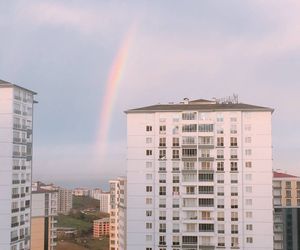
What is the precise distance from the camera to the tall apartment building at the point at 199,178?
2720 cm

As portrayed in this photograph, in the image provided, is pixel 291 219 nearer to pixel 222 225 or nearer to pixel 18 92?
pixel 222 225

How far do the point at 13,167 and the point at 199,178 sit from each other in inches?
419

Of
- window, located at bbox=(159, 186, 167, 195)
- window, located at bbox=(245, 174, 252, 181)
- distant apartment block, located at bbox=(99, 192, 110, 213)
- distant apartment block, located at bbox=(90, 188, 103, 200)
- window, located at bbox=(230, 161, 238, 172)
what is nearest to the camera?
window, located at bbox=(245, 174, 252, 181)

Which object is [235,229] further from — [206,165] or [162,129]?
[162,129]

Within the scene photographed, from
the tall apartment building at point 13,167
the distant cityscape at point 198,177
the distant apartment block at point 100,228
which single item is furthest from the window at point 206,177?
the distant apartment block at point 100,228

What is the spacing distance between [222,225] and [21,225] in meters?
11.3

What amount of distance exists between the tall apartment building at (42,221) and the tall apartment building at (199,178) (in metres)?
15.5

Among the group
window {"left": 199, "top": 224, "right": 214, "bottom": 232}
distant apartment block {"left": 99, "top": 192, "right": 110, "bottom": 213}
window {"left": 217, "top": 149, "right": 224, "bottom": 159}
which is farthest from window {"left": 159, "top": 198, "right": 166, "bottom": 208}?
distant apartment block {"left": 99, "top": 192, "right": 110, "bottom": 213}

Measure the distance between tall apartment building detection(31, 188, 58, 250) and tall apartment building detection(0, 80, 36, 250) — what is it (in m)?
15.5

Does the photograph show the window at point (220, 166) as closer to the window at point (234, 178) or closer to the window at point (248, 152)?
the window at point (234, 178)

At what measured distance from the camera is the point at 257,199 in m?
27.2

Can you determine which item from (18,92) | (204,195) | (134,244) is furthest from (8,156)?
(204,195)

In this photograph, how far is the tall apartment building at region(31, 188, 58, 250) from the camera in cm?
4056

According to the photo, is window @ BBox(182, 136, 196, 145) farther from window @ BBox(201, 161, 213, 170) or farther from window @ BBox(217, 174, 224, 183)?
window @ BBox(217, 174, 224, 183)
